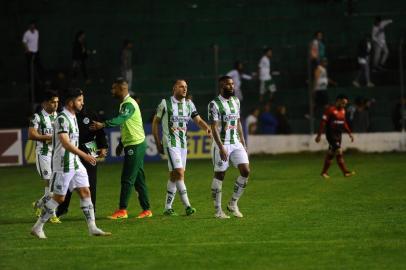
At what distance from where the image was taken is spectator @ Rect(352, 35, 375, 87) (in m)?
33.2

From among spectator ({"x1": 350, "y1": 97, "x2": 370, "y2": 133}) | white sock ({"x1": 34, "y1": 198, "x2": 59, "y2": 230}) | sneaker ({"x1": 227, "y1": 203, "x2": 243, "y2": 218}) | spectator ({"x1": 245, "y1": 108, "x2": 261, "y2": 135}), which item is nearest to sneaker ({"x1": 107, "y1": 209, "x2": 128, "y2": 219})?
sneaker ({"x1": 227, "y1": 203, "x2": 243, "y2": 218})

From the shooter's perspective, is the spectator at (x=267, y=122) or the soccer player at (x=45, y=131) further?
the spectator at (x=267, y=122)

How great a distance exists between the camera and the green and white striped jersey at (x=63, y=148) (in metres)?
13.0

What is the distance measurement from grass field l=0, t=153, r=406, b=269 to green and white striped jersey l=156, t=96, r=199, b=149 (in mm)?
1290

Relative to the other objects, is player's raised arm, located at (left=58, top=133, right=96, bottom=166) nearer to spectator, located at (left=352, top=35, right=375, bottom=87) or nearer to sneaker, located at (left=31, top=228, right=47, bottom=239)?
sneaker, located at (left=31, top=228, right=47, bottom=239)

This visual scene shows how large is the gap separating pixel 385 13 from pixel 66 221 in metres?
24.6

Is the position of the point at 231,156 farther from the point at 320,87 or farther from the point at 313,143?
the point at 320,87

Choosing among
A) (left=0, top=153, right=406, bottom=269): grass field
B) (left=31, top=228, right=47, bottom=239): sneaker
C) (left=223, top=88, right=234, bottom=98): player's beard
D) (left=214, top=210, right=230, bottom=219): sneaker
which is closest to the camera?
(left=0, top=153, right=406, bottom=269): grass field

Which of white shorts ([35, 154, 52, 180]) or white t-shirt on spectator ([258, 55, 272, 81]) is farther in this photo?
white t-shirt on spectator ([258, 55, 272, 81])

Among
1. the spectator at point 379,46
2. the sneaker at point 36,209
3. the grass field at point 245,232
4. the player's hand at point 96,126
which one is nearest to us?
the grass field at point 245,232

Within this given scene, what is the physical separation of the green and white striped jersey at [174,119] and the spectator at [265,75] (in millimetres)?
16626

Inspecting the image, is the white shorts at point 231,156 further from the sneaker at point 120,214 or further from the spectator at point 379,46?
the spectator at point 379,46

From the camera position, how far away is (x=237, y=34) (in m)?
37.3

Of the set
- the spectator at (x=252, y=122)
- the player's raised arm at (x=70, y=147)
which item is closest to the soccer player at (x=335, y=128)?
the spectator at (x=252, y=122)
